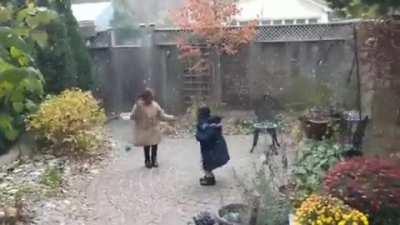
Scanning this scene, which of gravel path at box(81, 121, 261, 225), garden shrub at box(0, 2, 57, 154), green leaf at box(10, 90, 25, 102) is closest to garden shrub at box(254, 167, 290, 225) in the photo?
gravel path at box(81, 121, 261, 225)

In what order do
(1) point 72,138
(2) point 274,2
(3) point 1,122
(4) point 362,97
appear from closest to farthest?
(3) point 1,122 < (4) point 362,97 < (1) point 72,138 < (2) point 274,2

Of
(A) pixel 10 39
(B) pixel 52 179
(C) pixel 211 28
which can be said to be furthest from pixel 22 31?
(C) pixel 211 28

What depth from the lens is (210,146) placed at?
709 cm

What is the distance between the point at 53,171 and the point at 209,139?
2044 mm

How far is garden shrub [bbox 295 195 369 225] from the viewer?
4023 millimetres

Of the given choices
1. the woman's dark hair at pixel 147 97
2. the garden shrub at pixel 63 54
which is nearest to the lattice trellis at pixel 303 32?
the garden shrub at pixel 63 54

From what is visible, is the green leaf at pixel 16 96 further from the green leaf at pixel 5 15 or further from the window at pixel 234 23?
the window at pixel 234 23

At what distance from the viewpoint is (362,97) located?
305 inches

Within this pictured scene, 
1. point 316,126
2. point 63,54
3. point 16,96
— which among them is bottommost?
point 316,126

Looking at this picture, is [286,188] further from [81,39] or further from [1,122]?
[81,39]

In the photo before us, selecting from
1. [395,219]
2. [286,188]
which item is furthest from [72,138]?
[395,219]

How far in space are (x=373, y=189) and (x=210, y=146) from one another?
121 inches

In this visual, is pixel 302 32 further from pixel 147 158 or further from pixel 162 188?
pixel 162 188

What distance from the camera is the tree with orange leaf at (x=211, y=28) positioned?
10867mm
